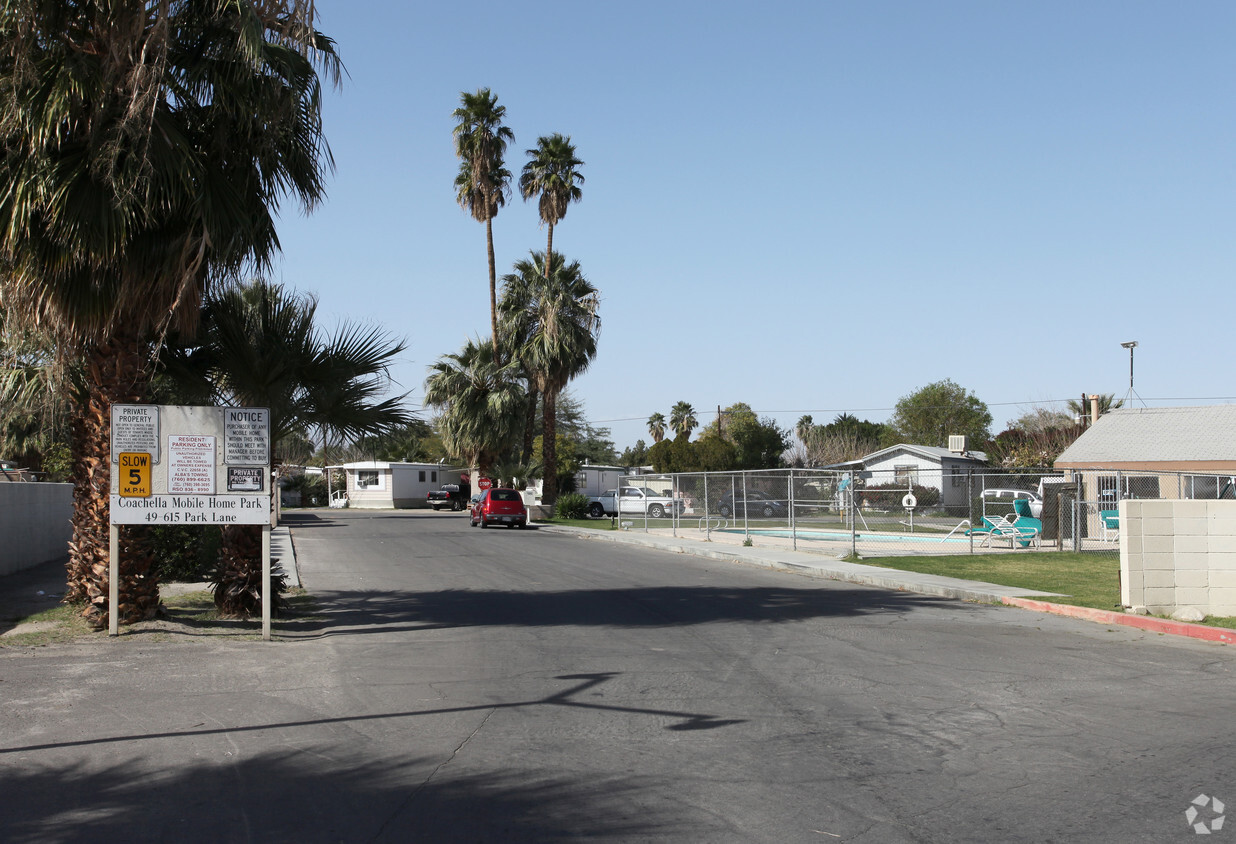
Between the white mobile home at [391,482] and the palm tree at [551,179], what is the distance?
2389 cm

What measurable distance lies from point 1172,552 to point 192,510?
12.7m

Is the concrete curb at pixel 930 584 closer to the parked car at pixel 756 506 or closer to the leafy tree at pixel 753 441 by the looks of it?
the parked car at pixel 756 506

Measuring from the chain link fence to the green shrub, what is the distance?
828cm

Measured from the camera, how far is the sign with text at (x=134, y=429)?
10.6 m

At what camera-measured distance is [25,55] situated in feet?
31.7

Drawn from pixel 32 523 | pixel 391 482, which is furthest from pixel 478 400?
pixel 32 523

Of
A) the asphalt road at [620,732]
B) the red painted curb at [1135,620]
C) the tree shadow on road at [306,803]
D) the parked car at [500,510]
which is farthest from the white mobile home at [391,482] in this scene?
the tree shadow on road at [306,803]

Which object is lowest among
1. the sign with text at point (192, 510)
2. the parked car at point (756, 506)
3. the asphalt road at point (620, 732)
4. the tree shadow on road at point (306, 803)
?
the asphalt road at point (620, 732)

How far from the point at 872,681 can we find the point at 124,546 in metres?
8.33

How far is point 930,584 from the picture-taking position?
16766mm

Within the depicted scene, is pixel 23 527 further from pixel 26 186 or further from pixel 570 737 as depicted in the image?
pixel 570 737

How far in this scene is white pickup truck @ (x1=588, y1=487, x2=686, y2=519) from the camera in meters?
41.2

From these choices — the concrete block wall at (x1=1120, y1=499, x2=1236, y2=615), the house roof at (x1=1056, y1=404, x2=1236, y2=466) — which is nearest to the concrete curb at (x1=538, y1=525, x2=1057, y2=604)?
the concrete block wall at (x1=1120, y1=499, x2=1236, y2=615)

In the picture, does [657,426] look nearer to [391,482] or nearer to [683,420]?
[683,420]
